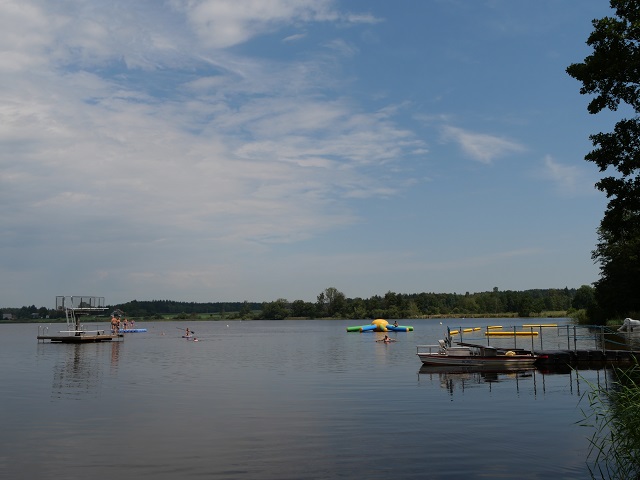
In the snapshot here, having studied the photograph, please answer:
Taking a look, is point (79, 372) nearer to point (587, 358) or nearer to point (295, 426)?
point (295, 426)

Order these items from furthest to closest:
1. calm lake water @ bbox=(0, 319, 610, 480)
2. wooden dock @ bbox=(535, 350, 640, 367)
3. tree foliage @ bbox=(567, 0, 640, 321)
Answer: wooden dock @ bbox=(535, 350, 640, 367)
tree foliage @ bbox=(567, 0, 640, 321)
calm lake water @ bbox=(0, 319, 610, 480)

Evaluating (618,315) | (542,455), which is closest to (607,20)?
(542,455)

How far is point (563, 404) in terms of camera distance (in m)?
31.0

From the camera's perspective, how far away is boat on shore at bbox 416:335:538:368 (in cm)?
4859

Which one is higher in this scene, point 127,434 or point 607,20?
point 607,20

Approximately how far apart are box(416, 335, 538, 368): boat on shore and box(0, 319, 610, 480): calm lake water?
8.87 ft

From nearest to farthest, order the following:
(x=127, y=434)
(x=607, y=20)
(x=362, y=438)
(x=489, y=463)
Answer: (x=489, y=463) → (x=362, y=438) → (x=127, y=434) → (x=607, y=20)

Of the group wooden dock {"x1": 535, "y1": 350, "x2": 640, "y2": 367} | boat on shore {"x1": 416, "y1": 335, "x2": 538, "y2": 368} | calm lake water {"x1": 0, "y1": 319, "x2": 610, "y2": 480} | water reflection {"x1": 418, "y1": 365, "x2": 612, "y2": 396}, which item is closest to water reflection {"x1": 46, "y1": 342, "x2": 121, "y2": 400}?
calm lake water {"x1": 0, "y1": 319, "x2": 610, "y2": 480}

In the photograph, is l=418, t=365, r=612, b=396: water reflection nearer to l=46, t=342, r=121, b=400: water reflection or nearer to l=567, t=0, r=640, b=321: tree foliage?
l=567, t=0, r=640, b=321: tree foliage

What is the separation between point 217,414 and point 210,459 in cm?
966

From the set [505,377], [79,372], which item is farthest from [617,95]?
[79,372]

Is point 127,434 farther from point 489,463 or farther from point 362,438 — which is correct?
point 489,463

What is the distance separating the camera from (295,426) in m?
26.1

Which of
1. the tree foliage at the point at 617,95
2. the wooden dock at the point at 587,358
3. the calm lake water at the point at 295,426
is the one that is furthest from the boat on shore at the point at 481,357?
the tree foliage at the point at 617,95
